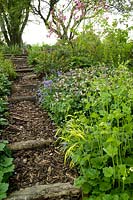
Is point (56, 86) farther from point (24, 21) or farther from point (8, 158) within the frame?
point (24, 21)

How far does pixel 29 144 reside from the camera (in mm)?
3416

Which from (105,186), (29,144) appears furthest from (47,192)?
(29,144)

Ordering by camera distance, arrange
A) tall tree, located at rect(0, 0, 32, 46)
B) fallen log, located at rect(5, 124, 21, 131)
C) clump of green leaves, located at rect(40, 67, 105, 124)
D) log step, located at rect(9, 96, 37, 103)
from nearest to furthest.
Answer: clump of green leaves, located at rect(40, 67, 105, 124)
fallen log, located at rect(5, 124, 21, 131)
log step, located at rect(9, 96, 37, 103)
tall tree, located at rect(0, 0, 32, 46)

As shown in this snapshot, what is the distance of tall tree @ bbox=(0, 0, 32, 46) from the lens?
46.5 ft

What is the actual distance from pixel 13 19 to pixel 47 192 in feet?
42.9

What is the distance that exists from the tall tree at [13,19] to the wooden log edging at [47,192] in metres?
12.3

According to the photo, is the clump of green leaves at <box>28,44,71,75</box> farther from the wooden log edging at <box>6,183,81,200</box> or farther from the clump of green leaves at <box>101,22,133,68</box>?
the wooden log edging at <box>6,183,81,200</box>

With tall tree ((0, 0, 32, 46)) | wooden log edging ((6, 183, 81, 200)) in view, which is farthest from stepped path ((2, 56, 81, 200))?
tall tree ((0, 0, 32, 46))

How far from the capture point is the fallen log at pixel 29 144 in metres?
3.38

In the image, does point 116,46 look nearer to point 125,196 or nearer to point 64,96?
point 64,96

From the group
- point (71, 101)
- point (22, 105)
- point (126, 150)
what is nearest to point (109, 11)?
point (22, 105)

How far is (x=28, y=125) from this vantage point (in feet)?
13.4

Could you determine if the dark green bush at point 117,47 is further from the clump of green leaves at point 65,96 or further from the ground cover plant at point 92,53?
the clump of green leaves at point 65,96

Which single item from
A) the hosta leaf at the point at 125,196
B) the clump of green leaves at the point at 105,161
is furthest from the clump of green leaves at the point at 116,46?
the hosta leaf at the point at 125,196
